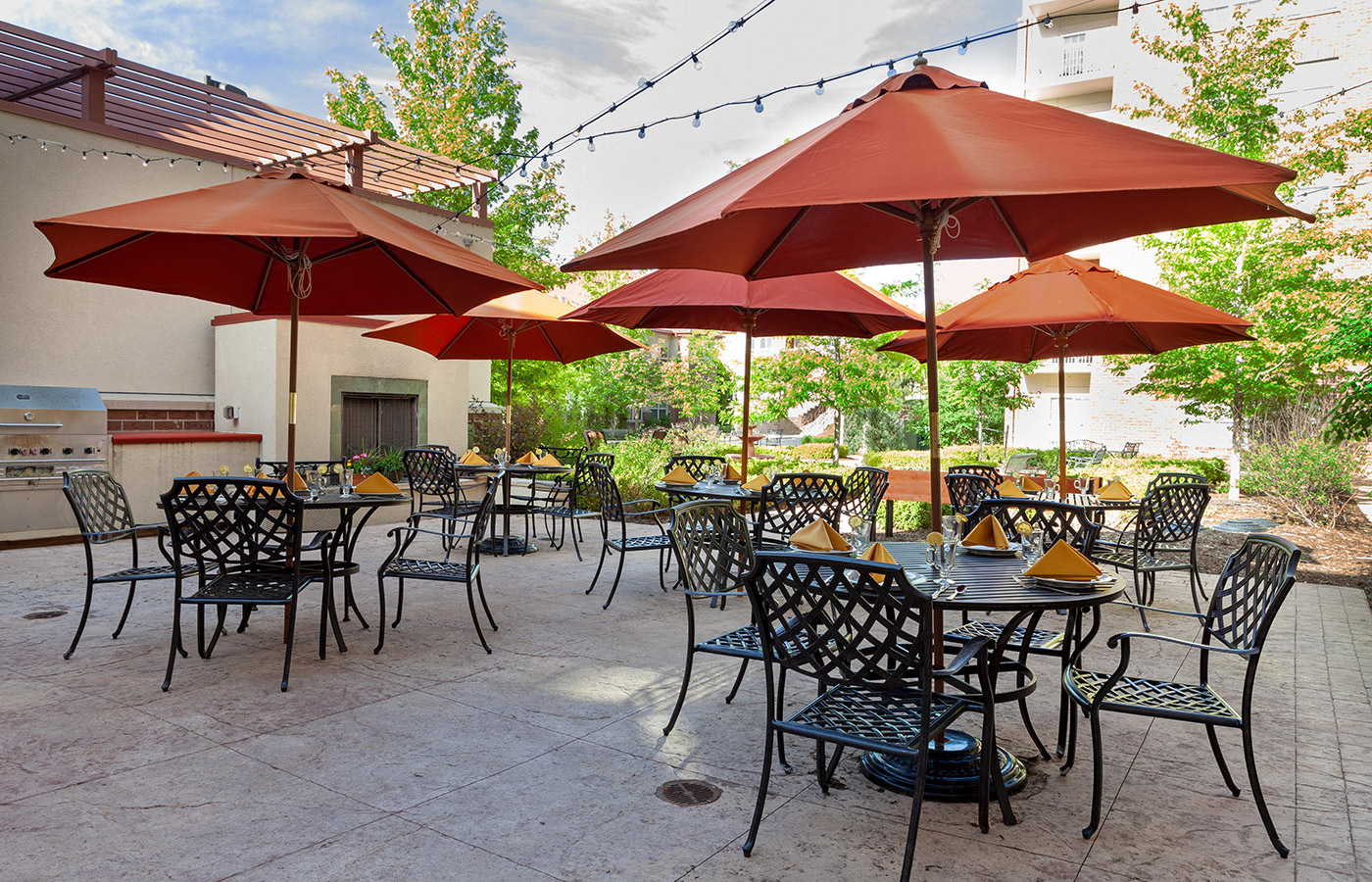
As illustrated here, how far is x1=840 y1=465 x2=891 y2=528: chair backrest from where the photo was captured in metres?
6.11

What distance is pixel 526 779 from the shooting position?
308 cm

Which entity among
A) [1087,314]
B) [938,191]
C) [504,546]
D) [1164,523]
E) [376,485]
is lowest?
[504,546]

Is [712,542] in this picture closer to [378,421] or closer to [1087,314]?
[1087,314]

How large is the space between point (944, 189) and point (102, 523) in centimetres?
497

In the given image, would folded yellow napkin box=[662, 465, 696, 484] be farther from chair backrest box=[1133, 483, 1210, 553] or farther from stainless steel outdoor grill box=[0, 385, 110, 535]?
stainless steel outdoor grill box=[0, 385, 110, 535]

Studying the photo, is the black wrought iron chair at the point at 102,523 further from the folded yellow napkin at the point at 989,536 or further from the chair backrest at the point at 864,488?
the chair backrest at the point at 864,488

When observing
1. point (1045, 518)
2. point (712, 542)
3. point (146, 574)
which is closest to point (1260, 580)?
point (1045, 518)

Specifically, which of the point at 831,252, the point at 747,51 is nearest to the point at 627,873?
the point at 831,252

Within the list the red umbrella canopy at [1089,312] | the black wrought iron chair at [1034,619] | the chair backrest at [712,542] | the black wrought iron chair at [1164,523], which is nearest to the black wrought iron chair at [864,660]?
the black wrought iron chair at [1034,619]

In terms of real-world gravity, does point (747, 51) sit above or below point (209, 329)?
above

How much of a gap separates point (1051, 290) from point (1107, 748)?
3.10 m

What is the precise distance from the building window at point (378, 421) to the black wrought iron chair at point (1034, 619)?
8.13 m

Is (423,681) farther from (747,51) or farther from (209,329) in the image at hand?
(209,329)

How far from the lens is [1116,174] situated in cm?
230
